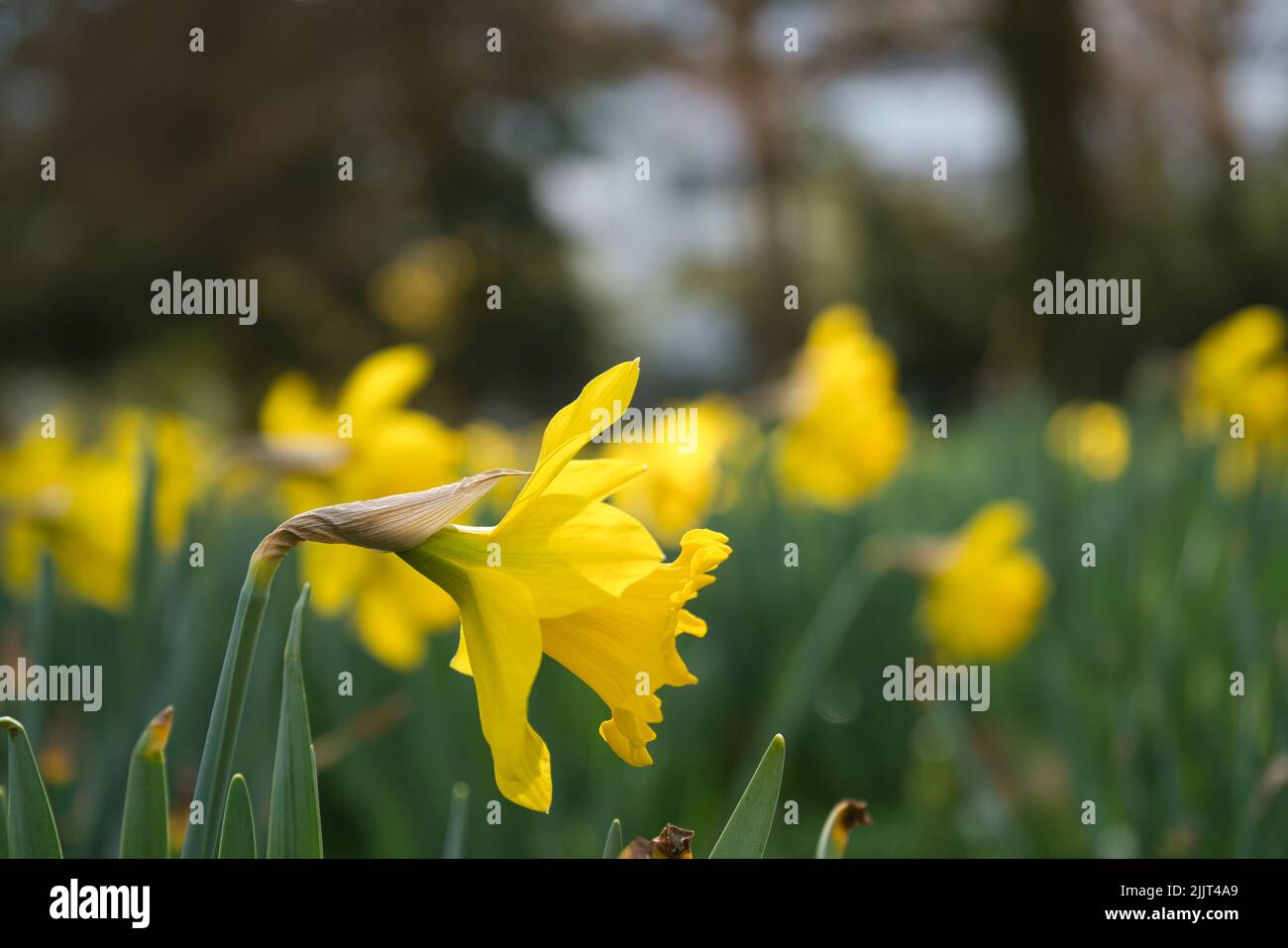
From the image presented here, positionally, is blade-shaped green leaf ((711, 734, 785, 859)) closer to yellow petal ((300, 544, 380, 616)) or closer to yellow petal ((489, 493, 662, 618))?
yellow petal ((489, 493, 662, 618))

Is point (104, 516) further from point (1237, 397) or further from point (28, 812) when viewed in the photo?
point (1237, 397)

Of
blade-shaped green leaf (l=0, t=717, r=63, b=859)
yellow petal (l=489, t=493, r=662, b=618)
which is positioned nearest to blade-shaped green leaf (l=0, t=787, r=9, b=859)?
blade-shaped green leaf (l=0, t=717, r=63, b=859)

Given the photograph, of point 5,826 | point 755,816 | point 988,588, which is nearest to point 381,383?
point 5,826

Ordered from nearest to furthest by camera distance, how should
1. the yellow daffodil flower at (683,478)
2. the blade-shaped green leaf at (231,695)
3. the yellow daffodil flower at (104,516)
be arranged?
the blade-shaped green leaf at (231,695)
the yellow daffodil flower at (104,516)
the yellow daffodil flower at (683,478)

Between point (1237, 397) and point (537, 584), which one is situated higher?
point (1237, 397)

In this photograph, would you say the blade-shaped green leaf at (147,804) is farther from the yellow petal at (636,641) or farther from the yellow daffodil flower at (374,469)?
the yellow daffodil flower at (374,469)

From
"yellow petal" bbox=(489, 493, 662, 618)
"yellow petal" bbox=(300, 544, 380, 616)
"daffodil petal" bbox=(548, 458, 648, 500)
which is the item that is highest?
"daffodil petal" bbox=(548, 458, 648, 500)

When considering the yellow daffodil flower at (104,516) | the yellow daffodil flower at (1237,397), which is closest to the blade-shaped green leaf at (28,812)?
the yellow daffodil flower at (104,516)
